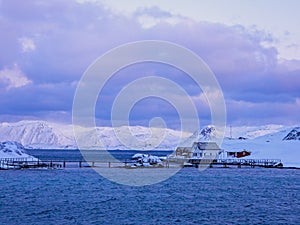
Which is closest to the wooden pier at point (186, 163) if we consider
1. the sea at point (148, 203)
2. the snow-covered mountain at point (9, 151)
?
the snow-covered mountain at point (9, 151)

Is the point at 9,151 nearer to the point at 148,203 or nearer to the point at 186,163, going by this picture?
the point at 186,163

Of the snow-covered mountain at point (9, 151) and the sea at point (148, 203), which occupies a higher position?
the snow-covered mountain at point (9, 151)

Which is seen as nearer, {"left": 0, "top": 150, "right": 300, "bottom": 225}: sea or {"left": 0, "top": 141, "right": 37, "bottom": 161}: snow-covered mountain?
{"left": 0, "top": 150, "right": 300, "bottom": 225}: sea

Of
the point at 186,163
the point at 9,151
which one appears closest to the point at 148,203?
the point at 186,163

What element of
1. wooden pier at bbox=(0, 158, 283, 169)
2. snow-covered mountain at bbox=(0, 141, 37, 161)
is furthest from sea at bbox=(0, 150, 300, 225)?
snow-covered mountain at bbox=(0, 141, 37, 161)

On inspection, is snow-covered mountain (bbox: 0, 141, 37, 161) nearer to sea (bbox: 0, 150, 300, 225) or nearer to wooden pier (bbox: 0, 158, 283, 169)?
wooden pier (bbox: 0, 158, 283, 169)

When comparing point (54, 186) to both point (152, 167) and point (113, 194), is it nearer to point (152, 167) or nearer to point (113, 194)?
point (113, 194)

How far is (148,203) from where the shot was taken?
54938mm

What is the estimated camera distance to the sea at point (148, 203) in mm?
44188

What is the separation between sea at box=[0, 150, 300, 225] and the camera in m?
44.2

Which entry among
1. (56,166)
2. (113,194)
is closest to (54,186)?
(113,194)

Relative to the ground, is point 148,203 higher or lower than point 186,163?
lower

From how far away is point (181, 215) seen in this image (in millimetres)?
46531

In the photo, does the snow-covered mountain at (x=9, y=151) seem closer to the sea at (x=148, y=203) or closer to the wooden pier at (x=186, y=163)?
the wooden pier at (x=186, y=163)
